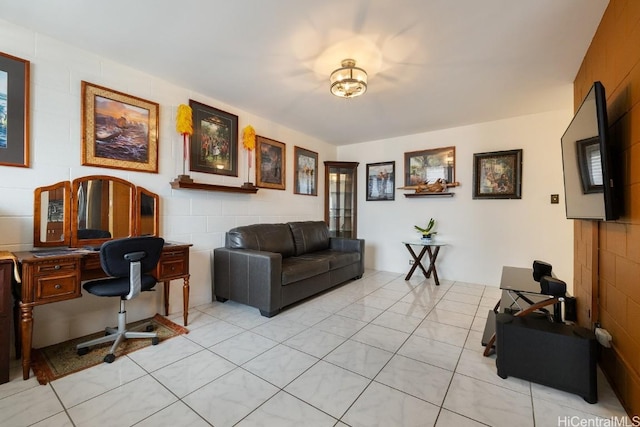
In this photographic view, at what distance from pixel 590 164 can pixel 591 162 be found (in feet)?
0.09

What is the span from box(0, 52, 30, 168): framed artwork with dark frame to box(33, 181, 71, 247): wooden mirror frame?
24cm

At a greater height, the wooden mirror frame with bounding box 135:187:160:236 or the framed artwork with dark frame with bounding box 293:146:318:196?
the framed artwork with dark frame with bounding box 293:146:318:196

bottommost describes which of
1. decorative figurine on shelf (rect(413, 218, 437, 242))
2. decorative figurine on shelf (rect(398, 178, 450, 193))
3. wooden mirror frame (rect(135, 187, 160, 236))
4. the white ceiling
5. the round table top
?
the round table top

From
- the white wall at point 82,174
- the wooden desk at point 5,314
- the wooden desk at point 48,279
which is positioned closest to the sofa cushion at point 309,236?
the white wall at point 82,174

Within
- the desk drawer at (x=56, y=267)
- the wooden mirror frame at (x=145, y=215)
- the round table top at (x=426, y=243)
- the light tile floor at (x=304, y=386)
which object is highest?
the wooden mirror frame at (x=145, y=215)

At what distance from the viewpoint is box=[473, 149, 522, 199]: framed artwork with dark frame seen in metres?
3.90

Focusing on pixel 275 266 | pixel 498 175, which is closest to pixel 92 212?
pixel 275 266

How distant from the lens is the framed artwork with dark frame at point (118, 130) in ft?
7.91

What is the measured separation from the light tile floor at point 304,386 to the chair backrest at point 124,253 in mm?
671

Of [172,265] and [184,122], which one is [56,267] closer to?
[172,265]

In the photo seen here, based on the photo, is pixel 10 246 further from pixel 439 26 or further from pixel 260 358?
pixel 439 26

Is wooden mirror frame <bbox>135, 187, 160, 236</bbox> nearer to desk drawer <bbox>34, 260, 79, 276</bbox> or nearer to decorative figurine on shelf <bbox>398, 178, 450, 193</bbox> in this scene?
desk drawer <bbox>34, 260, 79, 276</bbox>

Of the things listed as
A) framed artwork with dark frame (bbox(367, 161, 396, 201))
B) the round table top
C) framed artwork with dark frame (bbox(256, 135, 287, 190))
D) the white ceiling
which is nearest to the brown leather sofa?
framed artwork with dark frame (bbox(256, 135, 287, 190))

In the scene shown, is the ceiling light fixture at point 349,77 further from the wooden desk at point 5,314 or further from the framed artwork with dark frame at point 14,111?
the wooden desk at point 5,314
